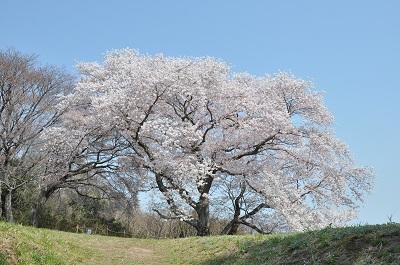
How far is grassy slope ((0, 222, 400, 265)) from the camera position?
9.03 meters

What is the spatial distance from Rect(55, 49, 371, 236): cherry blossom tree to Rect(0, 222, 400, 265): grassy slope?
7105mm

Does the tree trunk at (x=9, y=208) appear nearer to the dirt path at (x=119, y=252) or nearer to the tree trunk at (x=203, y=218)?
the tree trunk at (x=203, y=218)

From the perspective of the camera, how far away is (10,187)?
3123 cm

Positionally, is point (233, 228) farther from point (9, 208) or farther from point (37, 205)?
point (9, 208)

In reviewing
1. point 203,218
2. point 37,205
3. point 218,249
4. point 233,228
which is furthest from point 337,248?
point 37,205

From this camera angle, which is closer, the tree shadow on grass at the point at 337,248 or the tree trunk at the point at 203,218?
the tree shadow on grass at the point at 337,248

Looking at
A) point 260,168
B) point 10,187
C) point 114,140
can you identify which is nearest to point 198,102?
point 260,168

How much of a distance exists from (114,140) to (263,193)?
37.0 ft

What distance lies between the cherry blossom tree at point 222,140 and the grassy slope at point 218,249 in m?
7.10

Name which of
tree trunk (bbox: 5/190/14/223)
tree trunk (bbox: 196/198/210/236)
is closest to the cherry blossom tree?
tree trunk (bbox: 196/198/210/236)

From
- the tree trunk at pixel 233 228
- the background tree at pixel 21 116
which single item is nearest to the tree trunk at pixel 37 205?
the background tree at pixel 21 116

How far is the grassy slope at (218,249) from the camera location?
903cm

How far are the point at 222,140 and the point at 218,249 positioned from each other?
12843mm

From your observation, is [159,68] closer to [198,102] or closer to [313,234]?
[198,102]
